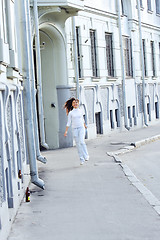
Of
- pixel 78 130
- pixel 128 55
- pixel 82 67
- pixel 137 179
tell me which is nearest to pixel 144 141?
pixel 82 67

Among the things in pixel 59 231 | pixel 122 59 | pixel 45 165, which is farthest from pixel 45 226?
pixel 122 59

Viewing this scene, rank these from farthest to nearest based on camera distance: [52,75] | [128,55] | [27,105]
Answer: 1. [128,55]
2. [52,75]
3. [27,105]

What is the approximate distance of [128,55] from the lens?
26.8m

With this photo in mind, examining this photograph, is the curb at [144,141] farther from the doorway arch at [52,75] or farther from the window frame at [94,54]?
the window frame at [94,54]

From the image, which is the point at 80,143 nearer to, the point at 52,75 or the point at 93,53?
the point at 52,75

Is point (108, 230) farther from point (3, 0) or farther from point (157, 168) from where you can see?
point (157, 168)

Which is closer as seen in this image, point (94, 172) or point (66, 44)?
point (94, 172)

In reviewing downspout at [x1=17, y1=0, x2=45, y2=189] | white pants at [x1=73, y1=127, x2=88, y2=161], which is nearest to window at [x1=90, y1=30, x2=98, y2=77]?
white pants at [x1=73, y1=127, x2=88, y2=161]

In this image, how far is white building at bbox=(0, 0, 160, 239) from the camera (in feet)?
34.2

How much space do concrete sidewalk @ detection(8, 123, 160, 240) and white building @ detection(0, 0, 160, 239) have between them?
41 cm

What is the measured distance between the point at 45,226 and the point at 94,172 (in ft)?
17.4

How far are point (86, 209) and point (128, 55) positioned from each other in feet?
61.5

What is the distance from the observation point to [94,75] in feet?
73.7

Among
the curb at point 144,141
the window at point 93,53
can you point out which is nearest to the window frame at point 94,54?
the window at point 93,53
